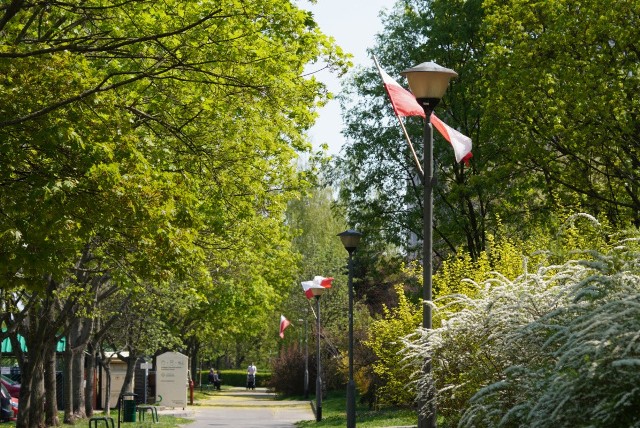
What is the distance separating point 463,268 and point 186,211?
745 cm

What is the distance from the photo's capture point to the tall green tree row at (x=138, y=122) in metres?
13.4

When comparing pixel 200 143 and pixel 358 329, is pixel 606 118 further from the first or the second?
pixel 358 329

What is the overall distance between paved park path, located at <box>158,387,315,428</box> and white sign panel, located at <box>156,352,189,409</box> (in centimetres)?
58

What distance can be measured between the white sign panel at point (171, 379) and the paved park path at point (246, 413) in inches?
22.9

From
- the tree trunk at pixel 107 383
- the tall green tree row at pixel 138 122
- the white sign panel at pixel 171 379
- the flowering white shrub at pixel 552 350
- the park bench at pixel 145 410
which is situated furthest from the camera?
the white sign panel at pixel 171 379

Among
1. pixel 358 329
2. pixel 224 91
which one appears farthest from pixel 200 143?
pixel 358 329

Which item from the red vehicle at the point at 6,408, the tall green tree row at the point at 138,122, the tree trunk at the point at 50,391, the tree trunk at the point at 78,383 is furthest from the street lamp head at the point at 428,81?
the red vehicle at the point at 6,408

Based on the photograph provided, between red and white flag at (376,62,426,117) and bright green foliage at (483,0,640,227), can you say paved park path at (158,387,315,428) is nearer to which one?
bright green foliage at (483,0,640,227)

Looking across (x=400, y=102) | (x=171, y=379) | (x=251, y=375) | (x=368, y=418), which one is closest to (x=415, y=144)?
(x=368, y=418)

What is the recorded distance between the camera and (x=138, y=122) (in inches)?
674

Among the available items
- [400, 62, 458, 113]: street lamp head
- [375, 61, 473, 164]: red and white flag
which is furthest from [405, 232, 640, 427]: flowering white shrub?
[375, 61, 473, 164]: red and white flag

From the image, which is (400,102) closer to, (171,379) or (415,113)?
(415,113)

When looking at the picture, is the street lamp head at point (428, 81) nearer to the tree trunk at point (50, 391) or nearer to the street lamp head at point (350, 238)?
the street lamp head at point (350, 238)

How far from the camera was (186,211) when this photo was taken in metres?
15.6
